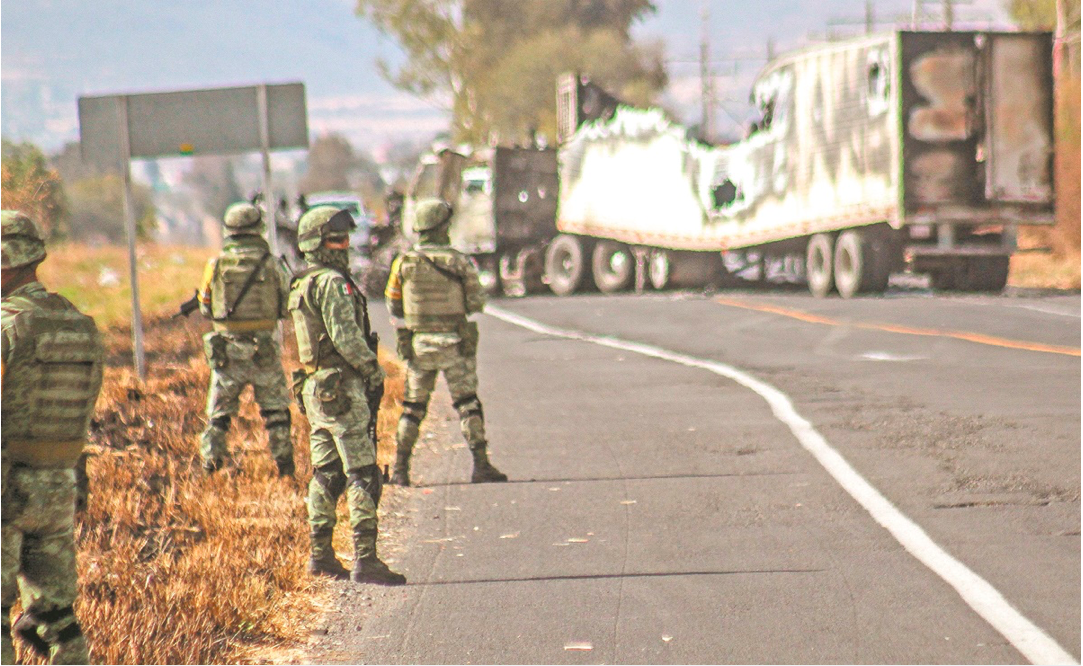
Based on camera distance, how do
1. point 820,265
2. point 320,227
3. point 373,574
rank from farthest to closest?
point 820,265, point 320,227, point 373,574

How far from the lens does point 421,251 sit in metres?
9.82

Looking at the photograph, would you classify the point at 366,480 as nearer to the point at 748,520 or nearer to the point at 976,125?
the point at 748,520

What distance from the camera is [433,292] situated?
9.73 meters

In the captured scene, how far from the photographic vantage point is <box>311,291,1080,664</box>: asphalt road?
6480mm

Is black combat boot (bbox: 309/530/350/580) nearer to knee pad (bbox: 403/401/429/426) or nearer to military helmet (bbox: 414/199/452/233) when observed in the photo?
knee pad (bbox: 403/401/429/426)

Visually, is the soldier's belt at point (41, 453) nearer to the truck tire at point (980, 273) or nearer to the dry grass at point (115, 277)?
the dry grass at point (115, 277)

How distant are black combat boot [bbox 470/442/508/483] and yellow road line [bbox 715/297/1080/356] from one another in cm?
824

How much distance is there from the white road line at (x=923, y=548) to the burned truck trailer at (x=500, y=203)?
14.2 meters

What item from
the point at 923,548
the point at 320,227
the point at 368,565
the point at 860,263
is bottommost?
the point at 923,548

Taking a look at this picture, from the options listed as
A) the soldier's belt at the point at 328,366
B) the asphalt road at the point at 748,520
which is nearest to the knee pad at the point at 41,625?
the asphalt road at the point at 748,520

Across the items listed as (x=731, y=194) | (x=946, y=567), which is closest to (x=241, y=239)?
(x=946, y=567)

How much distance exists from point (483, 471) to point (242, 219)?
2.21m

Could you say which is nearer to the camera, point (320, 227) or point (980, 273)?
point (320, 227)

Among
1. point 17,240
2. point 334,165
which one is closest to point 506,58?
point 17,240
